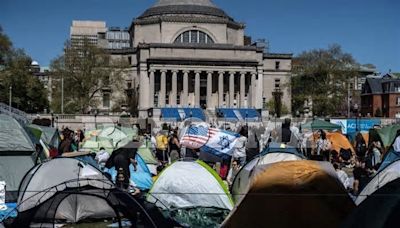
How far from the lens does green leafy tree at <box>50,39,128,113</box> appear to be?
67.1 meters

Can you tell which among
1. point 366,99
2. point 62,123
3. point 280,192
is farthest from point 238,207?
point 366,99

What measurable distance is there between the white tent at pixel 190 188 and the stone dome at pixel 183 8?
81548 millimetres

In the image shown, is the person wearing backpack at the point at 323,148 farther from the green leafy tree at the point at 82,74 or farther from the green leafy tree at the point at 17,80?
the green leafy tree at the point at 82,74

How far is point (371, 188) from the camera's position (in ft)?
36.6

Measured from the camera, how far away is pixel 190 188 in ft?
40.8

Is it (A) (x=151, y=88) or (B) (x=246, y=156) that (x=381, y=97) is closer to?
(A) (x=151, y=88)

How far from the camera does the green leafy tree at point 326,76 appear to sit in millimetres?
69875

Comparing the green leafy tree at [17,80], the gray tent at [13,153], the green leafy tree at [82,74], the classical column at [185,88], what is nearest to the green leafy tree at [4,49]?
the green leafy tree at [17,80]

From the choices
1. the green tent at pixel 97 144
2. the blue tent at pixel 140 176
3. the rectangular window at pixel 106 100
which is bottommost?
the blue tent at pixel 140 176

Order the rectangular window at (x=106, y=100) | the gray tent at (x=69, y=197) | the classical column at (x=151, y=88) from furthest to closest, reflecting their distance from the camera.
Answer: the rectangular window at (x=106, y=100)
the classical column at (x=151, y=88)
the gray tent at (x=69, y=197)

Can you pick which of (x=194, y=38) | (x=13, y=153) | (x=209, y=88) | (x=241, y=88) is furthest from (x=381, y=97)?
(x=13, y=153)

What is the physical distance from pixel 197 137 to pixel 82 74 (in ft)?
165

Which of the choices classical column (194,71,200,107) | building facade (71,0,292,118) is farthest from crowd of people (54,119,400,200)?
classical column (194,71,200,107)

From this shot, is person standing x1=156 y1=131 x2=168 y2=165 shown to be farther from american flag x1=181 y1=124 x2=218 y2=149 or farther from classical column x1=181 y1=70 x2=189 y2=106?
classical column x1=181 y1=70 x2=189 y2=106
